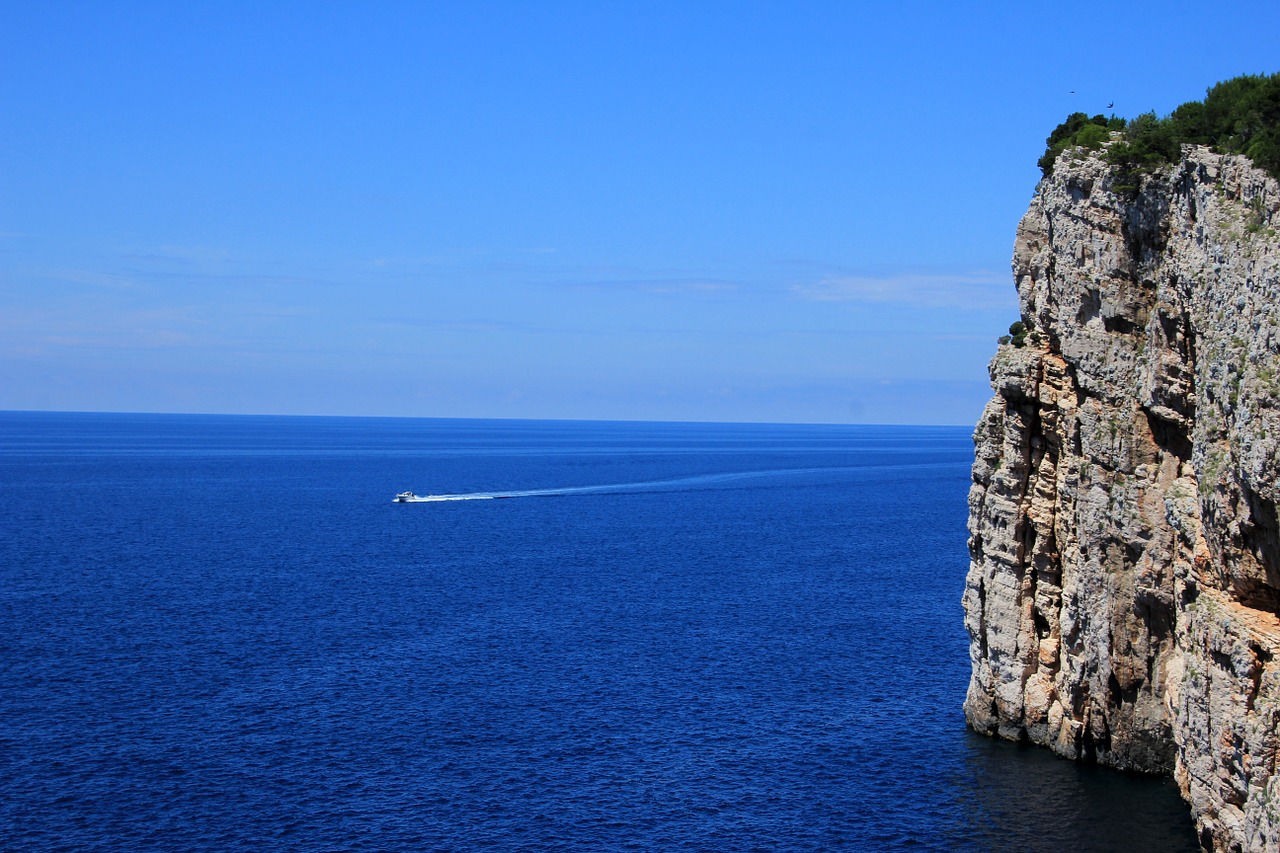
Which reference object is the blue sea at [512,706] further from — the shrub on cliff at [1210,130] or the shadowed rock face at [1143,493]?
the shrub on cliff at [1210,130]

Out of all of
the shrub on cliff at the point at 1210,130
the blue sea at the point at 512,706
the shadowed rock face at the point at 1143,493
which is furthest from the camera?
the blue sea at the point at 512,706

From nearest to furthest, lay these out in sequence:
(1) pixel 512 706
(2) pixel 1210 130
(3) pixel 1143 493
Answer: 1. (2) pixel 1210 130
2. (3) pixel 1143 493
3. (1) pixel 512 706

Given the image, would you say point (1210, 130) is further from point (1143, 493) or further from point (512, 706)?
point (512, 706)

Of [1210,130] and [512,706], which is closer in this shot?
[1210,130]

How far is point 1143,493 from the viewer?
148 feet

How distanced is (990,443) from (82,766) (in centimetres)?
4179

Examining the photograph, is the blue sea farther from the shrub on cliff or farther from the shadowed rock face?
the shrub on cliff

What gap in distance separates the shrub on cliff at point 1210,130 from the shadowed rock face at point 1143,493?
71cm

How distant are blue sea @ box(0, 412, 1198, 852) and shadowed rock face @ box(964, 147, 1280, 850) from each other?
13.7ft

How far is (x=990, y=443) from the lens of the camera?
54875mm

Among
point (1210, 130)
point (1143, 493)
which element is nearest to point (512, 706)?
point (1143, 493)

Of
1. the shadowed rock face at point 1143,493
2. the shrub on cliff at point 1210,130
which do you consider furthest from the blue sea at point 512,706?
the shrub on cliff at point 1210,130

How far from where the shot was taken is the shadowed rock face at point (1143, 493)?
34.7 meters

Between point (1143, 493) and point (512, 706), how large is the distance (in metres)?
31.9
